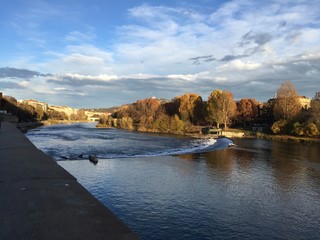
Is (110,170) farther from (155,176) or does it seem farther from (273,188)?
(273,188)

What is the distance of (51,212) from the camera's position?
240 inches

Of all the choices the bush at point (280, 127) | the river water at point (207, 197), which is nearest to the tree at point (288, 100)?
the bush at point (280, 127)

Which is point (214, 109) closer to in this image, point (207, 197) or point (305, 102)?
point (305, 102)

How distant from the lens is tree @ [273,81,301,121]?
7212cm

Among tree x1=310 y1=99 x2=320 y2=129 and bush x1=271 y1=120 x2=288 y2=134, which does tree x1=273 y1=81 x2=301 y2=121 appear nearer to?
bush x1=271 y1=120 x2=288 y2=134

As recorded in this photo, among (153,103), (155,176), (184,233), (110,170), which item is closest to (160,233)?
(184,233)

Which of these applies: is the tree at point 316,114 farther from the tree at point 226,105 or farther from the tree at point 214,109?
the tree at point 214,109

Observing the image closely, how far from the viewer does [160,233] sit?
1192 centimetres

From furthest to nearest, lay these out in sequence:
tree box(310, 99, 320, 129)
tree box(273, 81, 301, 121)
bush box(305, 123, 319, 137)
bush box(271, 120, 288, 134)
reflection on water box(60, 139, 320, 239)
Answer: tree box(273, 81, 301, 121), bush box(271, 120, 288, 134), tree box(310, 99, 320, 129), bush box(305, 123, 319, 137), reflection on water box(60, 139, 320, 239)

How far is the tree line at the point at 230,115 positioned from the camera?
66.6 meters

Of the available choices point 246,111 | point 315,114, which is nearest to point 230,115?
point 246,111

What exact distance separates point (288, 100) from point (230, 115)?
1713cm

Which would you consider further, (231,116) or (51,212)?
(231,116)

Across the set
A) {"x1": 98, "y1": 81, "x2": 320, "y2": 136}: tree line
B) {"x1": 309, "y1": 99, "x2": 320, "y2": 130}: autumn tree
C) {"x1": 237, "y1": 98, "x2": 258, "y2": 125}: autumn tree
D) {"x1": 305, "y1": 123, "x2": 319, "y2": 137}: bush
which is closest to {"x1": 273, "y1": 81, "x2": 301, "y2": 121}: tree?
{"x1": 98, "y1": 81, "x2": 320, "y2": 136}: tree line
